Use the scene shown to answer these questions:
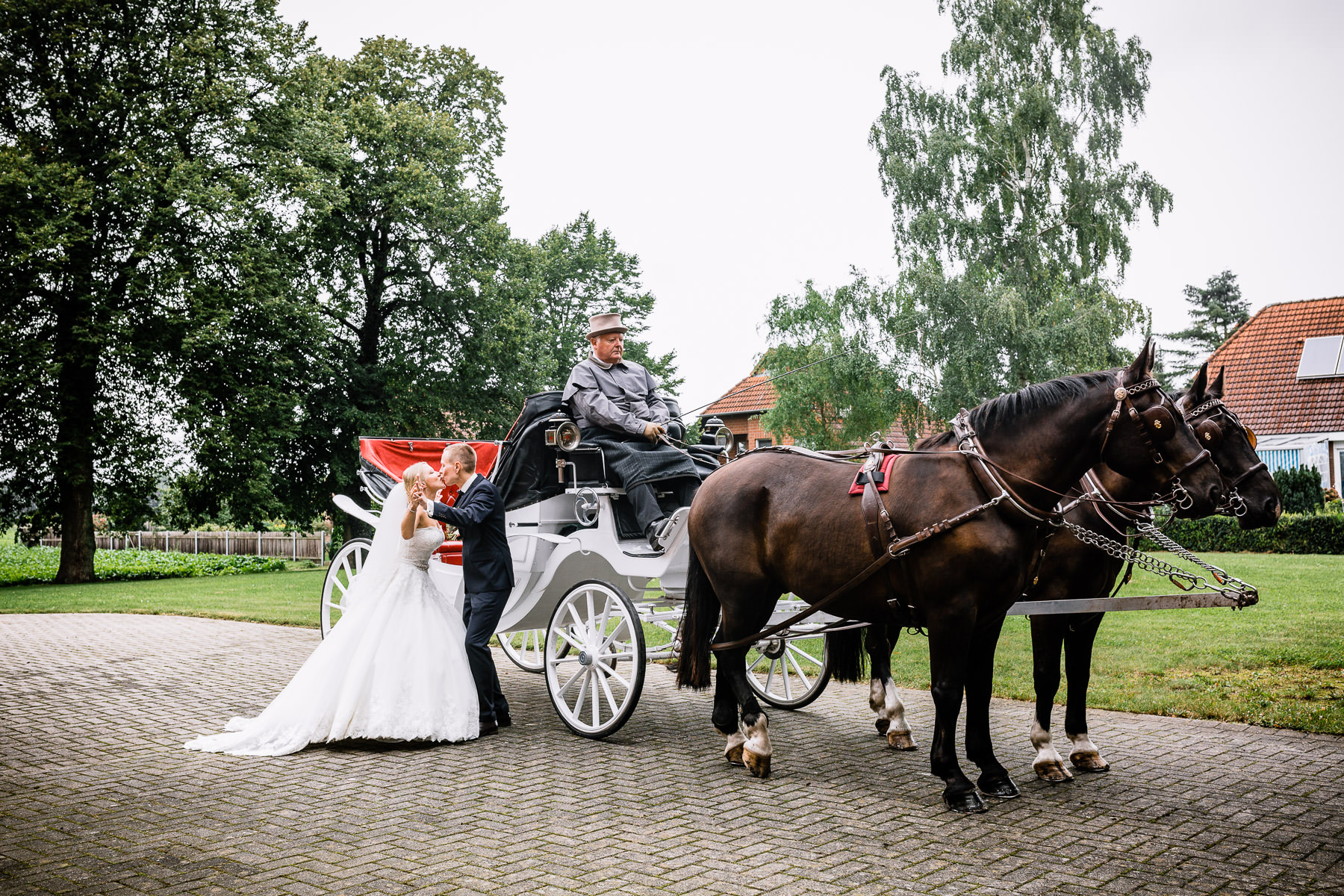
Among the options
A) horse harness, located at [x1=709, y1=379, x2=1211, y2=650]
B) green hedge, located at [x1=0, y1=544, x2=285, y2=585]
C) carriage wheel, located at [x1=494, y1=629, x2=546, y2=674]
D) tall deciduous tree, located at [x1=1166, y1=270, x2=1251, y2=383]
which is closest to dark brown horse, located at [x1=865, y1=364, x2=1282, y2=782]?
horse harness, located at [x1=709, y1=379, x2=1211, y2=650]

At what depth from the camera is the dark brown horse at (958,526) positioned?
4.64 m

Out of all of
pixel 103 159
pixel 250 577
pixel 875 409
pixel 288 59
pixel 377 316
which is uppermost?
pixel 288 59

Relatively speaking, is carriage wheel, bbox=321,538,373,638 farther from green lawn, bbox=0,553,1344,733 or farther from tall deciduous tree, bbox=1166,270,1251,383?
tall deciduous tree, bbox=1166,270,1251,383

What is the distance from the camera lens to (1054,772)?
16.8 feet

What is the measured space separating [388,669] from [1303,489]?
72.4ft

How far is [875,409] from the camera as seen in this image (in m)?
24.5

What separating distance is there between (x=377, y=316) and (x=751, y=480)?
23412mm

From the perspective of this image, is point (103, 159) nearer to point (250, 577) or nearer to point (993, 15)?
point (250, 577)

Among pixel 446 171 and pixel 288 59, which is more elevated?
pixel 288 59

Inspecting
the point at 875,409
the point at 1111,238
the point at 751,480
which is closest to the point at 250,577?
the point at 875,409

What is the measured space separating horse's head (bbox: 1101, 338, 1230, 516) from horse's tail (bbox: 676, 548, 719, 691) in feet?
7.68

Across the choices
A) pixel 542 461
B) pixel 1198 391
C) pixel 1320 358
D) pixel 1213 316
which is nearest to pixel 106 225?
pixel 542 461

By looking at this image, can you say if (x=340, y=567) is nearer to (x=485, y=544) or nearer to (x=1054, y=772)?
(x=485, y=544)

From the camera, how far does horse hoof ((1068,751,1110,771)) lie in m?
5.31
